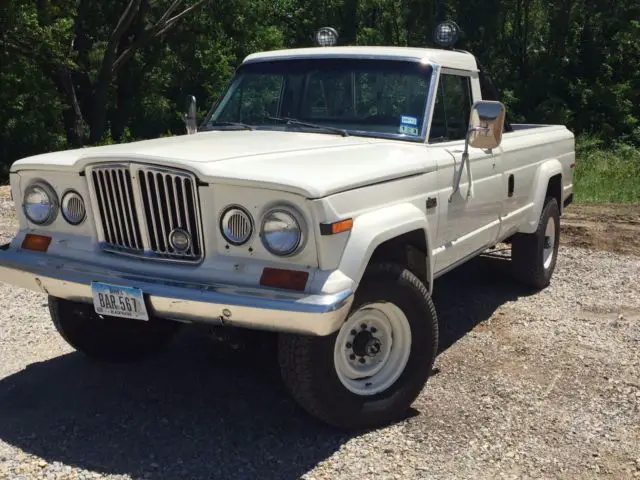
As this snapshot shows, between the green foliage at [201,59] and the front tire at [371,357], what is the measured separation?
15.4 metres

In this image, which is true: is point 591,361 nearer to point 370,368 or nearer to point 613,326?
point 613,326

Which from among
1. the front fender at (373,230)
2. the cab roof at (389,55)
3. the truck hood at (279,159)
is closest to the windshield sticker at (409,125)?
the truck hood at (279,159)

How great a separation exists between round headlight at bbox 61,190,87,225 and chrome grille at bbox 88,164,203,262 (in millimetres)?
131

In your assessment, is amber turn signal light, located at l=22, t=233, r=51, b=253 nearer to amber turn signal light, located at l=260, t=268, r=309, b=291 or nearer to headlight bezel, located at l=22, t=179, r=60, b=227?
headlight bezel, located at l=22, t=179, r=60, b=227

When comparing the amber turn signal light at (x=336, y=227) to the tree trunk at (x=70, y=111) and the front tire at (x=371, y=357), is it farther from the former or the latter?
the tree trunk at (x=70, y=111)

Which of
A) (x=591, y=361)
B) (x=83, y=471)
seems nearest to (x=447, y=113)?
(x=591, y=361)

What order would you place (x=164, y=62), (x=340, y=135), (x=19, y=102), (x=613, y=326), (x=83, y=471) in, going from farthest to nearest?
(x=164, y=62), (x=19, y=102), (x=613, y=326), (x=340, y=135), (x=83, y=471)

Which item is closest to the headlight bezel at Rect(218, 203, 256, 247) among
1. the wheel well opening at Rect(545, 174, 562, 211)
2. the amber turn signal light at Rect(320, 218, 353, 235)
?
the amber turn signal light at Rect(320, 218, 353, 235)

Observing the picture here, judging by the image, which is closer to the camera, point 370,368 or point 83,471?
point 83,471

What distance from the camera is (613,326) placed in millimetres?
5508

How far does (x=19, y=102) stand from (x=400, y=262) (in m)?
18.7

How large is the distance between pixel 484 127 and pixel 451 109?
1.82ft

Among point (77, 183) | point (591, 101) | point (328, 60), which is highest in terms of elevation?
point (328, 60)

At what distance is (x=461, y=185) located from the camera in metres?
4.59
